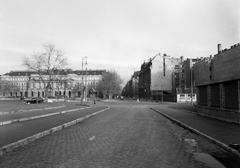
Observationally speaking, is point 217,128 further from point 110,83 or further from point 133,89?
point 133,89

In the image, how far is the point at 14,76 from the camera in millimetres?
159000

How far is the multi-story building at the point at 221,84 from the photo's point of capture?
14438mm

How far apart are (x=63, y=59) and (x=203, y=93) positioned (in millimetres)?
36704

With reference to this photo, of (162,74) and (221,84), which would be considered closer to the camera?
(221,84)

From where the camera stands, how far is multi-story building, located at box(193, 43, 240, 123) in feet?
47.4

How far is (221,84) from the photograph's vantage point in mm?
16750

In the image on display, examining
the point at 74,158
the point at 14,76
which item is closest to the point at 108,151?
the point at 74,158

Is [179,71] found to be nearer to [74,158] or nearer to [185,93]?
[185,93]

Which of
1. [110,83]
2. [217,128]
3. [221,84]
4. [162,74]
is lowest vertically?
[217,128]

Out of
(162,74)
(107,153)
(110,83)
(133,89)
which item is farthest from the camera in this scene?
(133,89)

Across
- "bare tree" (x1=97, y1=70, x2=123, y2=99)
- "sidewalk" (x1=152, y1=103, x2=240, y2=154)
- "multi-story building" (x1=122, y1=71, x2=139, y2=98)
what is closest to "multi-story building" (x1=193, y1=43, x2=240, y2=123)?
"sidewalk" (x1=152, y1=103, x2=240, y2=154)

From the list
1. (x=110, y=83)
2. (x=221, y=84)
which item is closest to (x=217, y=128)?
(x=221, y=84)

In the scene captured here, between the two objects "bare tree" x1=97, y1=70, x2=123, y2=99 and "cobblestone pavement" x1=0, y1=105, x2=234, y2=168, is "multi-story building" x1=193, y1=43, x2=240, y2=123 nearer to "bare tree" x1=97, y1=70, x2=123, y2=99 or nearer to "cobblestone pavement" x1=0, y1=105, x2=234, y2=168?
"cobblestone pavement" x1=0, y1=105, x2=234, y2=168

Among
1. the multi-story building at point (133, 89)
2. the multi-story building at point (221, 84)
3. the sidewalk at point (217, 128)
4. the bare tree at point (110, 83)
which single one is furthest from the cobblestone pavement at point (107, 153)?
the multi-story building at point (133, 89)
